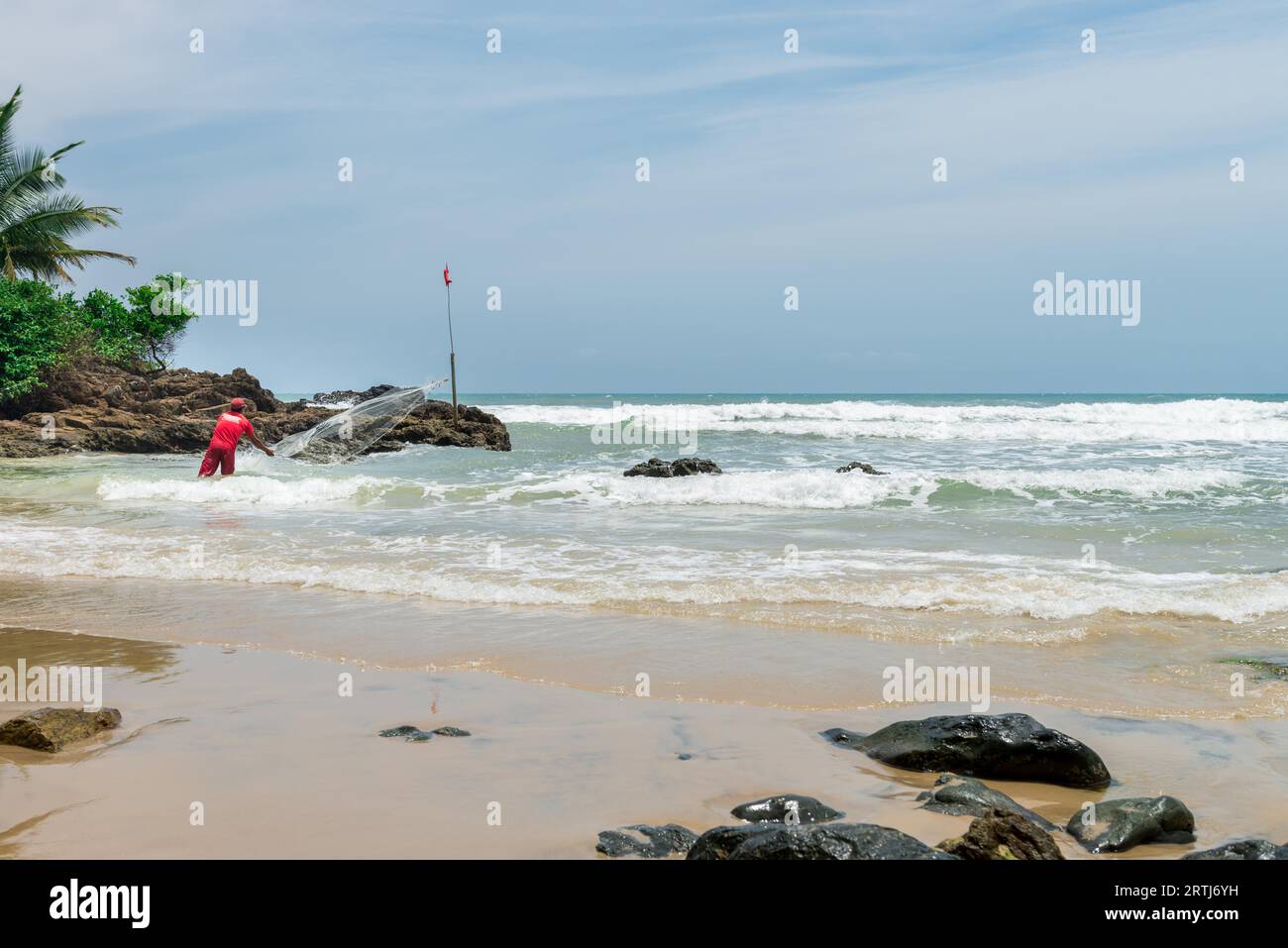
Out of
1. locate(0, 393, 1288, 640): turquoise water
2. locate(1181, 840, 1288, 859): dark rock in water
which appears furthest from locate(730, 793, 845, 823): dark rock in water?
locate(0, 393, 1288, 640): turquoise water

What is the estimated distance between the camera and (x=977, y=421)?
42031 mm

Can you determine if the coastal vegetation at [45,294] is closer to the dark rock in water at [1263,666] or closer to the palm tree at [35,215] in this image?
the palm tree at [35,215]

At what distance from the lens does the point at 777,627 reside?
6.94 metres

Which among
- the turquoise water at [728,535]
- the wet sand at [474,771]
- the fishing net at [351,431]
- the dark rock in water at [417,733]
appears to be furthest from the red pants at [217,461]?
the dark rock in water at [417,733]

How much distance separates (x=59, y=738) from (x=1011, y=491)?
14903 mm

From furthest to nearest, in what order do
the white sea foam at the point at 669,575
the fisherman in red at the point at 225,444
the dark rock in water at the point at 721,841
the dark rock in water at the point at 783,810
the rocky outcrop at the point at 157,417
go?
the rocky outcrop at the point at 157,417, the fisherman in red at the point at 225,444, the white sea foam at the point at 669,575, the dark rock in water at the point at 783,810, the dark rock in water at the point at 721,841

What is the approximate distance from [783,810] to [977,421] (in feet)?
136

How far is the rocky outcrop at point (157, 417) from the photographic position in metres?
23.4

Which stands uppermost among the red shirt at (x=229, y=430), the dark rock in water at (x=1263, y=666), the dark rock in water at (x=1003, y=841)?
the red shirt at (x=229, y=430)

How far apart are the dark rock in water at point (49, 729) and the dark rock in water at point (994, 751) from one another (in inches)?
145

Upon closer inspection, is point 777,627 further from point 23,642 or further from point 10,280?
point 10,280

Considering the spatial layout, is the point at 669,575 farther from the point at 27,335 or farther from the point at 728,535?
the point at 27,335

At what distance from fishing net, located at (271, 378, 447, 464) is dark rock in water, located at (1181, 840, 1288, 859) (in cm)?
2162
